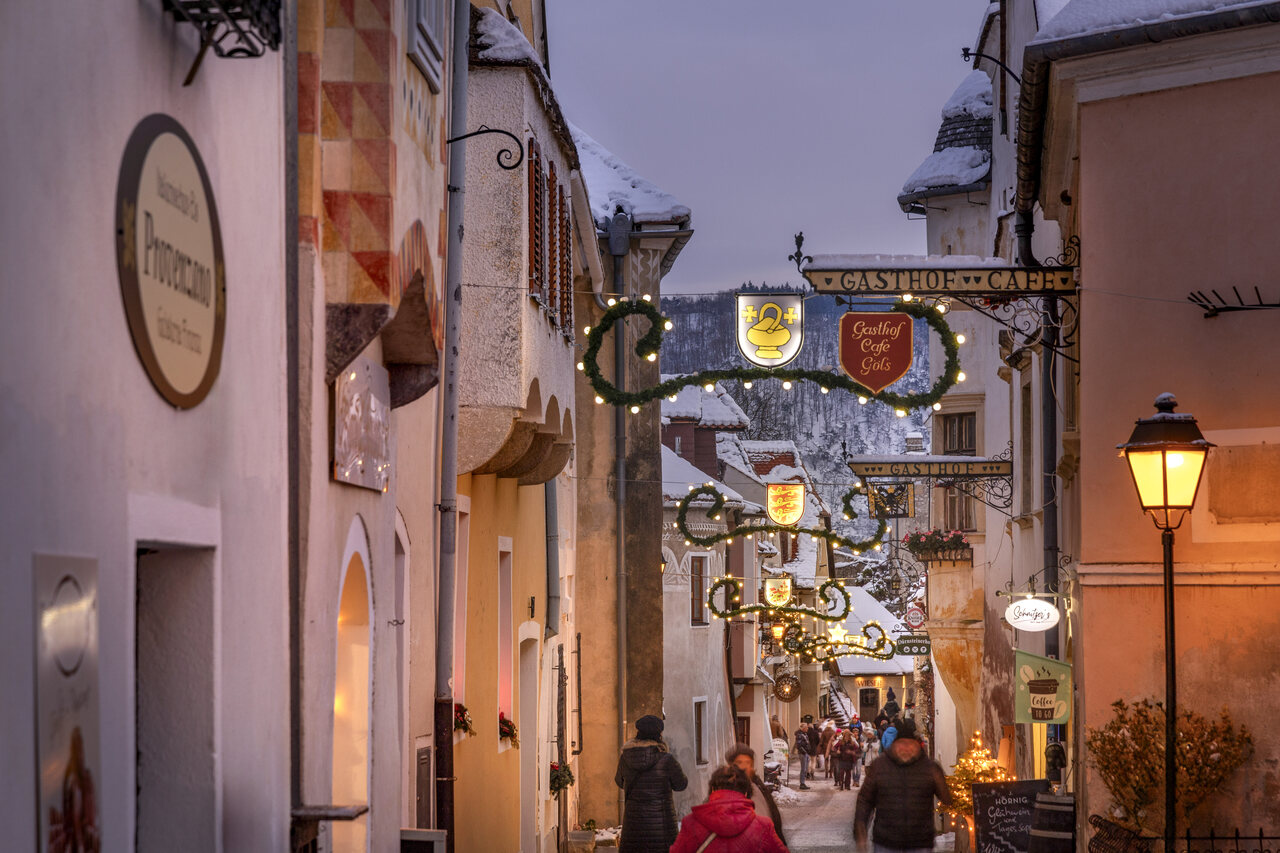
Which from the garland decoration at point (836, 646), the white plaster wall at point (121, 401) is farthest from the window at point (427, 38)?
the garland decoration at point (836, 646)

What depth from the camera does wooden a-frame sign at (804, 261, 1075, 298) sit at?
12109mm

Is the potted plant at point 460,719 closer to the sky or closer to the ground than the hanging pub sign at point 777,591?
closer to the sky

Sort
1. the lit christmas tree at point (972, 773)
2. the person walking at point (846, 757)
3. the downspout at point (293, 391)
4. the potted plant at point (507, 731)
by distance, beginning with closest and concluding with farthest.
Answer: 1. the downspout at point (293, 391)
2. the potted plant at point (507, 731)
3. the lit christmas tree at point (972, 773)
4. the person walking at point (846, 757)

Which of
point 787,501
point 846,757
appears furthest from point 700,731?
point 846,757

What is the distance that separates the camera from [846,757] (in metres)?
43.1

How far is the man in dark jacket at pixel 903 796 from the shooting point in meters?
10.5

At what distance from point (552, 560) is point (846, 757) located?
25026 millimetres

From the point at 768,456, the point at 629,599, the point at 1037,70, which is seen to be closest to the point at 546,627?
the point at 629,599

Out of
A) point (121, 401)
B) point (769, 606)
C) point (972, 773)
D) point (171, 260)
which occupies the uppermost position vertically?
point (171, 260)

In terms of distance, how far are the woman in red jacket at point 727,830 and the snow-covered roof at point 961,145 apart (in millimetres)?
22619

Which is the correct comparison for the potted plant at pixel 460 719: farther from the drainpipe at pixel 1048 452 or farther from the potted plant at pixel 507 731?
the drainpipe at pixel 1048 452

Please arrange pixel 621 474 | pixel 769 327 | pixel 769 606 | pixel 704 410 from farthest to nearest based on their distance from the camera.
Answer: pixel 704 410 → pixel 769 606 → pixel 621 474 → pixel 769 327

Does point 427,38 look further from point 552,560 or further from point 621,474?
Result: point 621,474

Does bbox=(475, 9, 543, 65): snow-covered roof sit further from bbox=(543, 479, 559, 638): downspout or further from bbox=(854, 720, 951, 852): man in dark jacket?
bbox=(543, 479, 559, 638): downspout
